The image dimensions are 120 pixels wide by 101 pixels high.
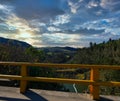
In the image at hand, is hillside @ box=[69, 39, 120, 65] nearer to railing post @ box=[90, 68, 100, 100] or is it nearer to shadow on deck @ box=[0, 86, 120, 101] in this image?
shadow on deck @ box=[0, 86, 120, 101]

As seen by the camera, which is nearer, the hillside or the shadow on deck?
the shadow on deck

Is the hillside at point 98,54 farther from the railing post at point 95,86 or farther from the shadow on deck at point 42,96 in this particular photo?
the railing post at point 95,86

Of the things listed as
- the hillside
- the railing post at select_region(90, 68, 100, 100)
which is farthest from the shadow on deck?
the hillside

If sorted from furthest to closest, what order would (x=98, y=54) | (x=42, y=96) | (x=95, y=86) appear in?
Result: (x=98, y=54), (x=42, y=96), (x=95, y=86)

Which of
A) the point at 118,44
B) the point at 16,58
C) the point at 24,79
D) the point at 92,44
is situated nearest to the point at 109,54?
the point at 118,44

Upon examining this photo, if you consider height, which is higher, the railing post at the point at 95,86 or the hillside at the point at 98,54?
the hillside at the point at 98,54

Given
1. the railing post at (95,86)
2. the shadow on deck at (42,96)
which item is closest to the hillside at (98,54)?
the shadow on deck at (42,96)

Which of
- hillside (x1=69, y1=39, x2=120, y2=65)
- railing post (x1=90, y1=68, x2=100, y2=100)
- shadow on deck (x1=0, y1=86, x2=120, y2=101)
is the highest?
hillside (x1=69, y1=39, x2=120, y2=65)

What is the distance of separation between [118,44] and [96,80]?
15966cm

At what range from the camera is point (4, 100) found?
28.8 ft

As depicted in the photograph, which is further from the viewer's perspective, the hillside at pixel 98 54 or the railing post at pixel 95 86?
the hillside at pixel 98 54

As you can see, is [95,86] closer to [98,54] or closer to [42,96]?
[42,96]

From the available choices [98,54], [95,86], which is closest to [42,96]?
[95,86]

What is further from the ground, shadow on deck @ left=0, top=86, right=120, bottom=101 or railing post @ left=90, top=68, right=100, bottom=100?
railing post @ left=90, top=68, right=100, bottom=100
